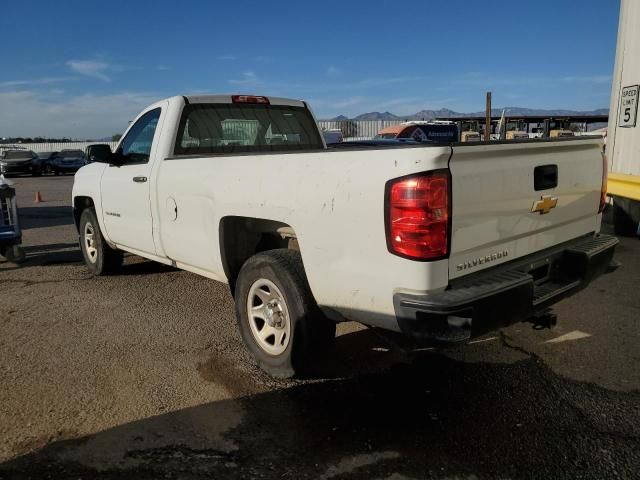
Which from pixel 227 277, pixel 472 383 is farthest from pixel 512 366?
pixel 227 277

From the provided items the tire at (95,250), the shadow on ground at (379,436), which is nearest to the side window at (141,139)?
the tire at (95,250)

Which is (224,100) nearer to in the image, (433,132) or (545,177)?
(545,177)

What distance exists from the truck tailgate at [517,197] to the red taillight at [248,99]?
294 centimetres

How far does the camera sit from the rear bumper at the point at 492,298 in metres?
2.64

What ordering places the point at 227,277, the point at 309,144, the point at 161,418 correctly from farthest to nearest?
the point at 309,144 → the point at 227,277 → the point at 161,418

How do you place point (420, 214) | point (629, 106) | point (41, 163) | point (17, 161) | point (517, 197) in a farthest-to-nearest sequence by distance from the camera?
point (41, 163) → point (17, 161) → point (629, 106) → point (517, 197) → point (420, 214)

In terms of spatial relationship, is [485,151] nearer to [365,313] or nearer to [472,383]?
[365,313]

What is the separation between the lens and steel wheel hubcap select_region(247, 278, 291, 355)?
11.5ft

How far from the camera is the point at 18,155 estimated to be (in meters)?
29.9

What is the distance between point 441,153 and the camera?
2.60 meters

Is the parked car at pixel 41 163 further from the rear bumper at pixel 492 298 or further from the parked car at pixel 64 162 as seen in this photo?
the rear bumper at pixel 492 298

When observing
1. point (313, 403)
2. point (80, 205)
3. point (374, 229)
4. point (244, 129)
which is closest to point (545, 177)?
point (374, 229)

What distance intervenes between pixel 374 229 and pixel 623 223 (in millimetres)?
7025

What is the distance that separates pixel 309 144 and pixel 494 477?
3.81 metres
